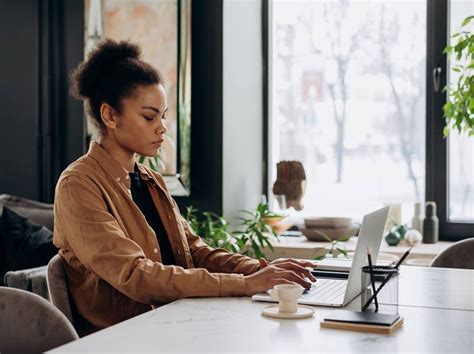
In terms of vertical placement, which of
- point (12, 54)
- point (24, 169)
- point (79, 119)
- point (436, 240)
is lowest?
point (436, 240)

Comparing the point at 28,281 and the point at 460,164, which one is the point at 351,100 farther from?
the point at 28,281

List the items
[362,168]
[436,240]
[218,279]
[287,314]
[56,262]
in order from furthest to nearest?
1. [362,168]
2. [436,240]
3. [56,262]
4. [218,279]
5. [287,314]

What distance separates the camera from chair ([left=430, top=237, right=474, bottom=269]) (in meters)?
2.87

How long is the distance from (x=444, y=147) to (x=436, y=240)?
516 millimetres

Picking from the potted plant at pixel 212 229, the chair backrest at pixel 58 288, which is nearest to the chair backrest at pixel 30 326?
the chair backrest at pixel 58 288

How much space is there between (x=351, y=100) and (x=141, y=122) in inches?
88.6

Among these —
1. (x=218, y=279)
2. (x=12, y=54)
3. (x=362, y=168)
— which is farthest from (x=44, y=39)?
(x=218, y=279)

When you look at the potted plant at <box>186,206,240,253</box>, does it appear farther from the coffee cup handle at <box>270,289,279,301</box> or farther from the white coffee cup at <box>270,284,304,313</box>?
the white coffee cup at <box>270,284,304,313</box>

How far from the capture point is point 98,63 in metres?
2.48

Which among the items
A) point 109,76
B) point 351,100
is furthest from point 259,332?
point 351,100

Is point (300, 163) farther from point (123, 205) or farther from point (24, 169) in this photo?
point (123, 205)

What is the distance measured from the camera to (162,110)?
2459mm

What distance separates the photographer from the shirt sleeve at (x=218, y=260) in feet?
8.00

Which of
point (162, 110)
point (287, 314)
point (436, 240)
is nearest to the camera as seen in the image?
point (287, 314)
